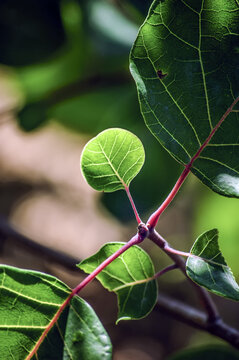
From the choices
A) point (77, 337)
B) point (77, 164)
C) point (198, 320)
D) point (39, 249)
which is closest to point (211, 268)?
point (77, 337)

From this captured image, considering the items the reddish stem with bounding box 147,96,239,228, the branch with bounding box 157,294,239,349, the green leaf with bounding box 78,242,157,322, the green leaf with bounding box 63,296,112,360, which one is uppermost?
the reddish stem with bounding box 147,96,239,228

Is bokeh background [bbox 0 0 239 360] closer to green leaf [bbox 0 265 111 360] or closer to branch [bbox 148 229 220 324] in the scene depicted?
branch [bbox 148 229 220 324]

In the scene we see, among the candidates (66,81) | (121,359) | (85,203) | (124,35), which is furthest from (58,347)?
(85,203)

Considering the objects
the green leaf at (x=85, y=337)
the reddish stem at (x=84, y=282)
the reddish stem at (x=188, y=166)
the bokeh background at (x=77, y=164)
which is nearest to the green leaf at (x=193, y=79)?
the reddish stem at (x=188, y=166)

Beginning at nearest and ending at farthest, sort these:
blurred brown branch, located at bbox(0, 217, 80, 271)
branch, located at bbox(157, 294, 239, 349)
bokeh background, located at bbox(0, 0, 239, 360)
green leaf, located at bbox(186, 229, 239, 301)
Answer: green leaf, located at bbox(186, 229, 239, 301)
branch, located at bbox(157, 294, 239, 349)
blurred brown branch, located at bbox(0, 217, 80, 271)
bokeh background, located at bbox(0, 0, 239, 360)

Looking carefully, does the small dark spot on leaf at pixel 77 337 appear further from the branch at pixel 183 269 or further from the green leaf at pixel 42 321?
the branch at pixel 183 269

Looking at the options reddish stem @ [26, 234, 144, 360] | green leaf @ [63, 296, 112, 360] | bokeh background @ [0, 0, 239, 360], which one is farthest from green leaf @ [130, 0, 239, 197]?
bokeh background @ [0, 0, 239, 360]
